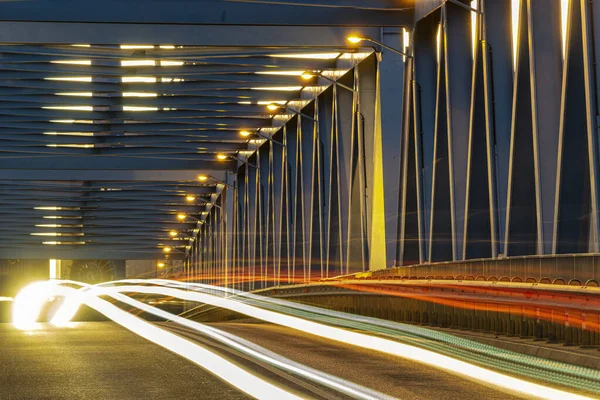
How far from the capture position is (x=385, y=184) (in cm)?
3209

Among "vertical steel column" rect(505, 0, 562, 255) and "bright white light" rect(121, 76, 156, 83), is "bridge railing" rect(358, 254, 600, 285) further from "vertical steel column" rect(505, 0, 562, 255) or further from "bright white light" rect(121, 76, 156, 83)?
"bright white light" rect(121, 76, 156, 83)

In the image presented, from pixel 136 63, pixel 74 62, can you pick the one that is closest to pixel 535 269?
pixel 136 63

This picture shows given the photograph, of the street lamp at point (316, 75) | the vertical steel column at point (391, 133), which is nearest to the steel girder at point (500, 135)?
the vertical steel column at point (391, 133)

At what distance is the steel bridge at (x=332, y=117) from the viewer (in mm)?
21891

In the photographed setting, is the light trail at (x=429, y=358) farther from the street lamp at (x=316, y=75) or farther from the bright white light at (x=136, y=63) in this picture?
the bright white light at (x=136, y=63)

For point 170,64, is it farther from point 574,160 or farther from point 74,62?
point 574,160

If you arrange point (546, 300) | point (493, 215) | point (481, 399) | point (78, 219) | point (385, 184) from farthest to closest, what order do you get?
point (78, 219) < point (385, 184) < point (493, 215) < point (546, 300) < point (481, 399)

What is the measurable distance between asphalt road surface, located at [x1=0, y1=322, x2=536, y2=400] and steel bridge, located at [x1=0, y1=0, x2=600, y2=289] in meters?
Answer: 3.31

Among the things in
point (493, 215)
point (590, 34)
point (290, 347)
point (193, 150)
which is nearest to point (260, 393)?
point (290, 347)

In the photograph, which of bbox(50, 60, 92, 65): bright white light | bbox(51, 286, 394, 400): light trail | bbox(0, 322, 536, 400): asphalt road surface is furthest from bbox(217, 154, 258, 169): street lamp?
bbox(0, 322, 536, 400): asphalt road surface

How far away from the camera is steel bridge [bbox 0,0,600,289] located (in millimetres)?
21891

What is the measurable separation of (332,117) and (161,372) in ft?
93.2

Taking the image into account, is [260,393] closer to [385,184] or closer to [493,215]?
[493,215]

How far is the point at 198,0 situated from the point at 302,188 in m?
17.8
